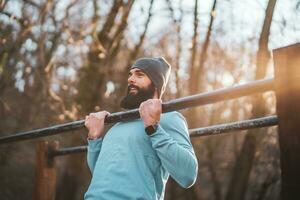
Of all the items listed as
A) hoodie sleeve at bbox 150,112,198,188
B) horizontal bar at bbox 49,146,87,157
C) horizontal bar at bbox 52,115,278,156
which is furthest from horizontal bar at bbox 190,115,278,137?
horizontal bar at bbox 49,146,87,157

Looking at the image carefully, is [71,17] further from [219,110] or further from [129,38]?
[219,110]

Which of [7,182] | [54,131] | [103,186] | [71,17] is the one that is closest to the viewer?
[103,186]

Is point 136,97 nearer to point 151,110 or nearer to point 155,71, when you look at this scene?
point 155,71

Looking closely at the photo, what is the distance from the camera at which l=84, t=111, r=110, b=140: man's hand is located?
196cm

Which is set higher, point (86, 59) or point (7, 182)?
point (86, 59)

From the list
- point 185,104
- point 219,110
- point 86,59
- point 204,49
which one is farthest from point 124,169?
point 219,110

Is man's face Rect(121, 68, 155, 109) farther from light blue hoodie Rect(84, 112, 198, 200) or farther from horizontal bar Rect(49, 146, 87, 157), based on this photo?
horizontal bar Rect(49, 146, 87, 157)

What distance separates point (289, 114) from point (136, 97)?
1.03m

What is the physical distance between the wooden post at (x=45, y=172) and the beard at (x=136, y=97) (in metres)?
0.79

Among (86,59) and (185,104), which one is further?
(86,59)

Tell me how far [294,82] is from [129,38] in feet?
31.3

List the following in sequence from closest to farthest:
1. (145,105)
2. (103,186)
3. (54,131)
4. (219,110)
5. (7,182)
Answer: (145,105) → (103,186) → (54,131) → (219,110) → (7,182)

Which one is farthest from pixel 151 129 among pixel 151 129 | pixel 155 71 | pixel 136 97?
pixel 155 71

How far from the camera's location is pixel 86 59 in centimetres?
1004
